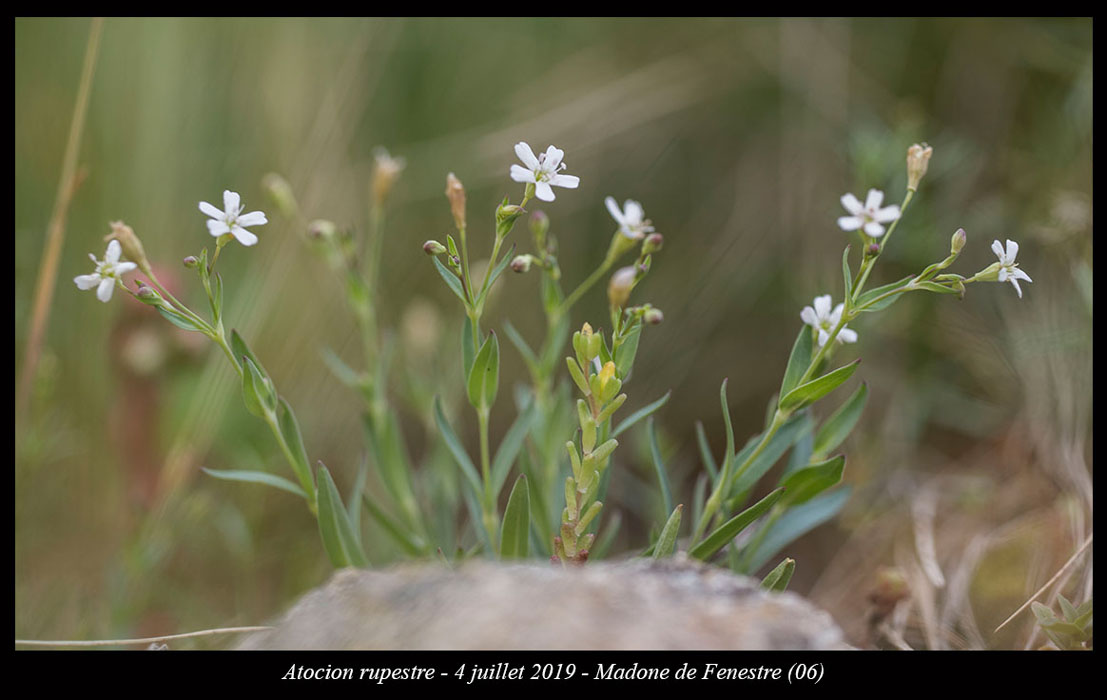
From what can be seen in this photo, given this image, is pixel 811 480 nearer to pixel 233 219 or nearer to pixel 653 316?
pixel 653 316

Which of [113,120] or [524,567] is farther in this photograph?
[113,120]

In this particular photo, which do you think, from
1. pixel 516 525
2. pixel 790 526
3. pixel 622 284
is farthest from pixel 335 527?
pixel 790 526

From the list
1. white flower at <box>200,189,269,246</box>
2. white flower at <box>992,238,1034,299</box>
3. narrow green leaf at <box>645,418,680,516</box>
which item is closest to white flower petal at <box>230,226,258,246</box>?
white flower at <box>200,189,269,246</box>

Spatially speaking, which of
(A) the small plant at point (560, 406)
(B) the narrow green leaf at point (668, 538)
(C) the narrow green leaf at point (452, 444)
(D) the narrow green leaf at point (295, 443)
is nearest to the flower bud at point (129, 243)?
(A) the small plant at point (560, 406)

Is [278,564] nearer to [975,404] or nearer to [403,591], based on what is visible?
[403,591]

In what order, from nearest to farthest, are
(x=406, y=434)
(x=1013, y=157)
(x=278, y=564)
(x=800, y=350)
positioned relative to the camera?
(x=800, y=350), (x=278, y=564), (x=1013, y=157), (x=406, y=434)

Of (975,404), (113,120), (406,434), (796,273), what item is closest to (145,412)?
(113,120)

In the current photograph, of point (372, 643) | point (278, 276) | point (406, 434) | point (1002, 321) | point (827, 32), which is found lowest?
point (406, 434)
